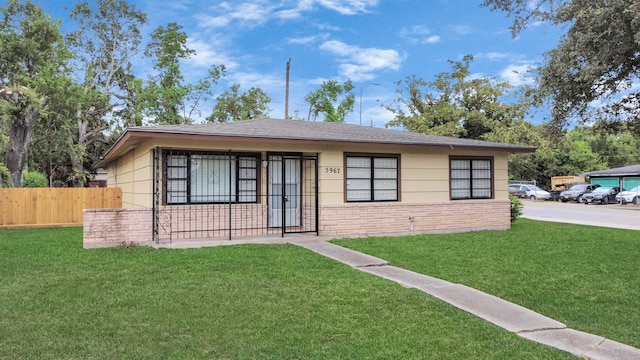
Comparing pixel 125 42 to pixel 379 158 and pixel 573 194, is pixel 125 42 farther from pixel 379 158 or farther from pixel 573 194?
pixel 573 194

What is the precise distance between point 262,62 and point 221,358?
96.8ft

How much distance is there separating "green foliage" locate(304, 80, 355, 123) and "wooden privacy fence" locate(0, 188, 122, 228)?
Result: 22.4 meters

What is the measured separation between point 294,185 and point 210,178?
7.40 ft

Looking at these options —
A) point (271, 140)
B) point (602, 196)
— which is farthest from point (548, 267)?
point (602, 196)

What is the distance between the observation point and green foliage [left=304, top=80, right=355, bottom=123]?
36.3 meters

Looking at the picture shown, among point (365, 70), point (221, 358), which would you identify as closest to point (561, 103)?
point (221, 358)

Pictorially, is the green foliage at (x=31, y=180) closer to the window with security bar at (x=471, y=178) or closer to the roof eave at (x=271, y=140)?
the roof eave at (x=271, y=140)

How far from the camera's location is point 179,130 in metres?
9.70

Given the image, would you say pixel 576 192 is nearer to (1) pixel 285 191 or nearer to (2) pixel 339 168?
(2) pixel 339 168

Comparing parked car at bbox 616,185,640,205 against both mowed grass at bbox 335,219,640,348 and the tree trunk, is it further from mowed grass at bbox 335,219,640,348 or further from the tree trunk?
the tree trunk

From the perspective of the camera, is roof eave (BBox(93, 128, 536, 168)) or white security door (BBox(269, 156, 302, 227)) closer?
roof eave (BBox(93, 128, 536, 168))

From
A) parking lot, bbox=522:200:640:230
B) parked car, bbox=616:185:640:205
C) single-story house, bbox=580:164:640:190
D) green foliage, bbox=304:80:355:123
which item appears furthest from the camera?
green foliage, bbox=304:80:355:123

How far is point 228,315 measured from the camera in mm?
4949

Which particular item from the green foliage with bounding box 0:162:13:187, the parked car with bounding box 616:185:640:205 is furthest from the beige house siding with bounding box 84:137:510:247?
the parked car with bounding box 616:185:640:205
